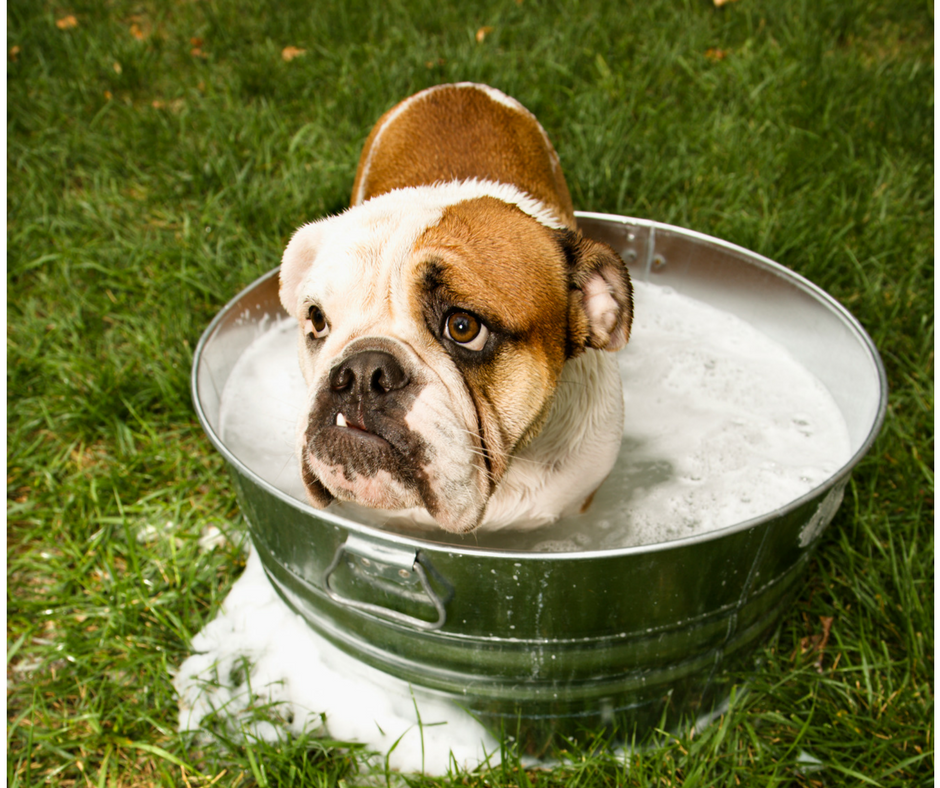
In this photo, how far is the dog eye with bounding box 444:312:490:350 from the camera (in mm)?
1776

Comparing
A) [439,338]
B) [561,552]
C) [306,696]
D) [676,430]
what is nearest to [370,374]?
[439,338]

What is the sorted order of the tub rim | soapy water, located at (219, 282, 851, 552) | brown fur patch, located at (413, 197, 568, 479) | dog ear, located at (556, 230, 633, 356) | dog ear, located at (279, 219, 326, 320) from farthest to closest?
soapy water, located at (219, 282, 851, 552) < dog ear, located at (279, 219, 326, 320) < dog ear, located at (556, 230, 633, 356) < brown fur patch, located at (413, 197, 568, 479) < the tub rim

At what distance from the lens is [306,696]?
2271mm

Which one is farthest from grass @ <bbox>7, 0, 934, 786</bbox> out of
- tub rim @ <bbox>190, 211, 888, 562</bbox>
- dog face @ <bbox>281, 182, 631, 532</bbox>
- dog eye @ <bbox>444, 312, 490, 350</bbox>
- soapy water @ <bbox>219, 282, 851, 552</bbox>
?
dog eye @ <bbox>444, 312, 490, 350</bbox>

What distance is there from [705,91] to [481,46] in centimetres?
134

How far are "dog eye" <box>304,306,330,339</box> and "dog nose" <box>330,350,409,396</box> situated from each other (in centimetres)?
34

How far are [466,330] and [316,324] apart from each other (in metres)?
0.44

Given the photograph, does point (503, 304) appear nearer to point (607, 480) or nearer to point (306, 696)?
point (607, 480)

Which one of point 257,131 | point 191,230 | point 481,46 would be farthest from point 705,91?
point 191,230

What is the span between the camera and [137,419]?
9.91 ft

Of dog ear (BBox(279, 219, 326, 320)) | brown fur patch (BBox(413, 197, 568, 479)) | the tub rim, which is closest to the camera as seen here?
the tub rim

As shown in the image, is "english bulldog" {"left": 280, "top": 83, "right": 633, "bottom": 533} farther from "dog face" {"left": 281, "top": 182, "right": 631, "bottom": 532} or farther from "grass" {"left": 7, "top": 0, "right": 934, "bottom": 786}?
"grass" {"left": 7, "top": 0, "right": 934, "bottom": 786}

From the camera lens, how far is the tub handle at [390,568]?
5.49 feet

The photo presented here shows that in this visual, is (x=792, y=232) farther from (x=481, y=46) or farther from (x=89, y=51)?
(x=89, y=51)
